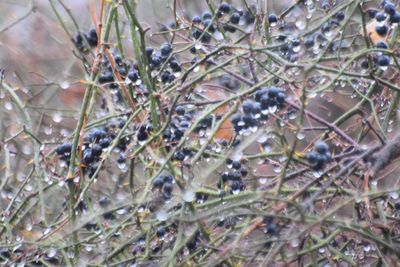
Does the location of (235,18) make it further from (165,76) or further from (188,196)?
(188,196)

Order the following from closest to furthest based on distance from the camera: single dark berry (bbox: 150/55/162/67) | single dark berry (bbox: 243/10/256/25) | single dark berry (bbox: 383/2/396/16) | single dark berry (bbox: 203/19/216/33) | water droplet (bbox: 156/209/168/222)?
water droplet (bbox: 156/209/168/222) < single dark berry (bbox: 383/2/396/16) < single dark berry (bbox: 150/55/162/67) < single dark berry (bbox: 203/19/216/33) < single dark berry (bbox: 243/10/256/25)

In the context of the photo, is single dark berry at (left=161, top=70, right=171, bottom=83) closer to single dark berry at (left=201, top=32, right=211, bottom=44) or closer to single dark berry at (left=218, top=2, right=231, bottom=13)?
single dark berry at (left=201, top=32, right=211, bottom=44)

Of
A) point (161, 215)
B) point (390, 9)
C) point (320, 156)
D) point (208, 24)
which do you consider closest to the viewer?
point (320, 156)

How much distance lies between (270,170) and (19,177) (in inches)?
40.5

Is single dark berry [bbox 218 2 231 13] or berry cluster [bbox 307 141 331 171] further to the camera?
single dark berry [bbox 218 2 231 13]

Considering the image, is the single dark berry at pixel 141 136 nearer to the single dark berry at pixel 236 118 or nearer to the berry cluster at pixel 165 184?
the berry cluster at pixel 165 184

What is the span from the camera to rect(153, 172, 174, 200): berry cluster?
185 cm

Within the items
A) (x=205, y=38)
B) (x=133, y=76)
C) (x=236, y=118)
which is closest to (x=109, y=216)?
(x=133, y=76)

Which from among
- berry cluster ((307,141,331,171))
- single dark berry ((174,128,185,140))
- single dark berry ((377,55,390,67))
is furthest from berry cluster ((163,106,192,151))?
single dark berry ((377,55,390,67))

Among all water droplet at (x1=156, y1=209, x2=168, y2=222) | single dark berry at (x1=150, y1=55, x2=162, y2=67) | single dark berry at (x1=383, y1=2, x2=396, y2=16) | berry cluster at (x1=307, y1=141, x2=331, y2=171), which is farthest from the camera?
single dark berry at (x1=150, y1=55, x2=162, y2=67)

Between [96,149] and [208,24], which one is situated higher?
[208,24]

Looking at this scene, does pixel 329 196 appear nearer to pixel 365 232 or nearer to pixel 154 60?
pixel 365 232

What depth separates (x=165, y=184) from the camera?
1.86 metres

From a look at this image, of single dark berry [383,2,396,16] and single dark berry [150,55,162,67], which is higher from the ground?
single dark berry [150,55,162,67]
